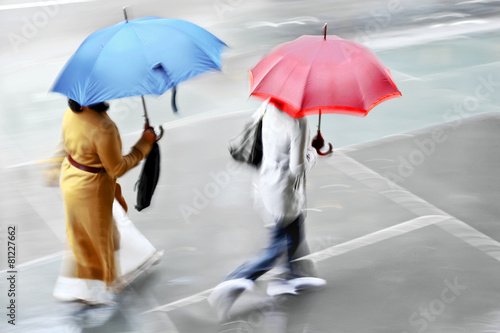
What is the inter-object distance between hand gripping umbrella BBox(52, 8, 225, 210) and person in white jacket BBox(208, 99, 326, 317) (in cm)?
57

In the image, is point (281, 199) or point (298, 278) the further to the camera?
point (298, 278)

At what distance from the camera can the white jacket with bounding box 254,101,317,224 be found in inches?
174

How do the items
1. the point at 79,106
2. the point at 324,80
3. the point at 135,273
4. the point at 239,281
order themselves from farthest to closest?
the point at 135,273, the point at 239,281, the point at 79,106, the point at 324,80

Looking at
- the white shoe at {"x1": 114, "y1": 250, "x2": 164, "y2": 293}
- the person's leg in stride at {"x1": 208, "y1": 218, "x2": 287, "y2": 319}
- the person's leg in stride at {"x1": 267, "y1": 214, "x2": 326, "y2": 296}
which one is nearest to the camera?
the person's leg in stride at {"x1": 208, "y1": 218, "x2": 287, "y2": 319}

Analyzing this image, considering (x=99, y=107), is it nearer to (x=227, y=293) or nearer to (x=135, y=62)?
(x=135, y=62)

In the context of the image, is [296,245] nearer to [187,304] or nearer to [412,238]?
[187,304]

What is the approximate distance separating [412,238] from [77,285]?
2823 millimetres

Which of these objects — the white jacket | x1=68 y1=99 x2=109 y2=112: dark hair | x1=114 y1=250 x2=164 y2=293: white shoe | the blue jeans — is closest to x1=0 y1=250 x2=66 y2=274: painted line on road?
x1=114 y1=250 x2=164 y2=293: white shoe

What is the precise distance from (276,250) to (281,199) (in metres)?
0.46

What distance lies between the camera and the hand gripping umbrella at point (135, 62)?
4.11 metres

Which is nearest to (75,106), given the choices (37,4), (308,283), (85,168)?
(85,168)

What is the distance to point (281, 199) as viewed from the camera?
4.68m

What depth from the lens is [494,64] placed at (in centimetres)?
977

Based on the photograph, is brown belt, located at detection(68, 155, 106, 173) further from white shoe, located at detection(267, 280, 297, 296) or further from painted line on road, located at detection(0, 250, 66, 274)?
white shoe, located at detection(267, 280, 297, 296)
